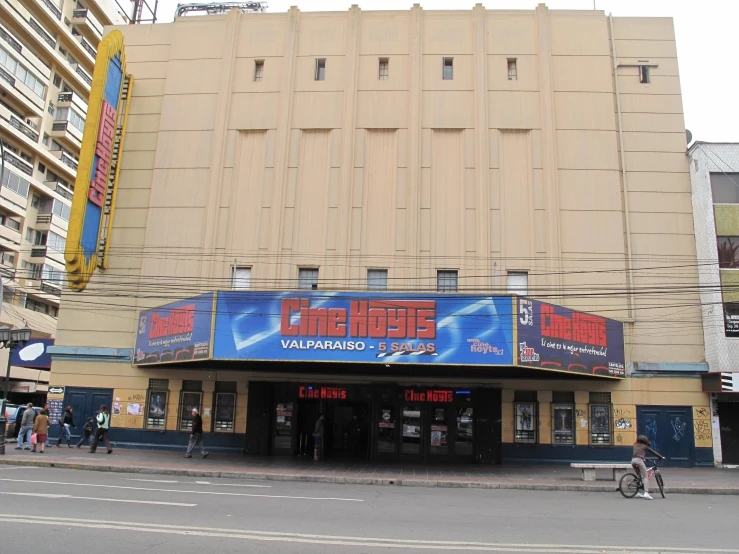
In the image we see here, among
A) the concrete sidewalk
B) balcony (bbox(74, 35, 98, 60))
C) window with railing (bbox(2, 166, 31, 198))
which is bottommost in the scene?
the concrete sidewalk

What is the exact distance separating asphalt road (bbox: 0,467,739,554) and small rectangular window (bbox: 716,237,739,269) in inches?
435

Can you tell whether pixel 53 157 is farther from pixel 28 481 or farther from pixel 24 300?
pixel 28 481

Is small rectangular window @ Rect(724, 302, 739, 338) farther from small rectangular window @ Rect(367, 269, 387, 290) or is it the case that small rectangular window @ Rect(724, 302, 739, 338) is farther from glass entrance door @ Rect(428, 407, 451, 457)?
small rectangular window @ Rect(367, 269, 387, 290)

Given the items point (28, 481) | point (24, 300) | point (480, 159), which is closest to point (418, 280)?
point (480, 159)

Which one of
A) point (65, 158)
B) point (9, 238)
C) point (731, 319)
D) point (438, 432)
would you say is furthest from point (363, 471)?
point (65, 158)

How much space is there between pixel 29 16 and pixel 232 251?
40583 mm

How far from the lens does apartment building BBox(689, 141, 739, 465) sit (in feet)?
74.3

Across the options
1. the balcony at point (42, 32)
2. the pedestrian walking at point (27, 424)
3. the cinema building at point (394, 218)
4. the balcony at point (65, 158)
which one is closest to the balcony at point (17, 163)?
the balcony at point (65, 158)

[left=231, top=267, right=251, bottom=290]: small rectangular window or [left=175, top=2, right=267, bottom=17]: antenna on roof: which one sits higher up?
[left=175, top=2, right=267, bottom=17]: antenna on roof

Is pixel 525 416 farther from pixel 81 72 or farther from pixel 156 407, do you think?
pixel 81 72

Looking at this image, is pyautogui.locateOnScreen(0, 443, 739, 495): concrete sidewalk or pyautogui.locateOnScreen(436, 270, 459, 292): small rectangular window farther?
pyautogui.locateOnScreen(436, 270, 459, 292): small rectangular window

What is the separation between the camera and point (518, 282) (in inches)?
949

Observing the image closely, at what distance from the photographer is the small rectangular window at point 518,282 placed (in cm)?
2394

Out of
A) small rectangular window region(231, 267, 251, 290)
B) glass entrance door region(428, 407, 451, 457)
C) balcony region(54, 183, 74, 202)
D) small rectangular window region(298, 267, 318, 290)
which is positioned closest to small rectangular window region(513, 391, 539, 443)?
glass entrance door region(428, 407, 451, 457)
